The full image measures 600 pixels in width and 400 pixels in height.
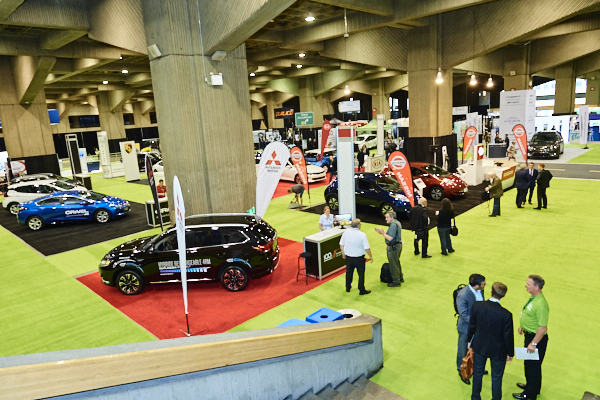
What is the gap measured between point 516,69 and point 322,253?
28591mm

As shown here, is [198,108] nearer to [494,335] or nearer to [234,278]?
[234,278]

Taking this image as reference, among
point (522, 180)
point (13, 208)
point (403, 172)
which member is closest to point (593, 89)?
point (522, 180)

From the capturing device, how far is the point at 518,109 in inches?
958

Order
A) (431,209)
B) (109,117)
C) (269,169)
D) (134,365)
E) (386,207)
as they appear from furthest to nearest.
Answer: (109,117) → (431,209) → (386,207) → (269,169) → (134,365)

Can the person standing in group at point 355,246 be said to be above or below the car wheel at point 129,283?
above

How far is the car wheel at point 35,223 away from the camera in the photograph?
51.9 ft

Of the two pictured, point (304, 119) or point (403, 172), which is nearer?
point (403, 172)

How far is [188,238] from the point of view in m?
9.12

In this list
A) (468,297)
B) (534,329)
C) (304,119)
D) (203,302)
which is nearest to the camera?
(534,329)

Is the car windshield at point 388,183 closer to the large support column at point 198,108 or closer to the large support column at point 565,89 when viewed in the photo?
the large support column at point 198,108

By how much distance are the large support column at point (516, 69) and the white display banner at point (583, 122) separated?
485 cm

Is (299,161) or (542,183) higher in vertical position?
(299,161)

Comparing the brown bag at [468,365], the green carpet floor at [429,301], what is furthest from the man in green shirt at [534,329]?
the brown bag at [468,365]

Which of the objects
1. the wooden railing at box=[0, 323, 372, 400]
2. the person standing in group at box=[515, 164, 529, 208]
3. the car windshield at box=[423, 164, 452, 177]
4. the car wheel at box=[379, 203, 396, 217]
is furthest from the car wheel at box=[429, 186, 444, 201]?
the wooden railing at box=[0, 323, 372, 400]
